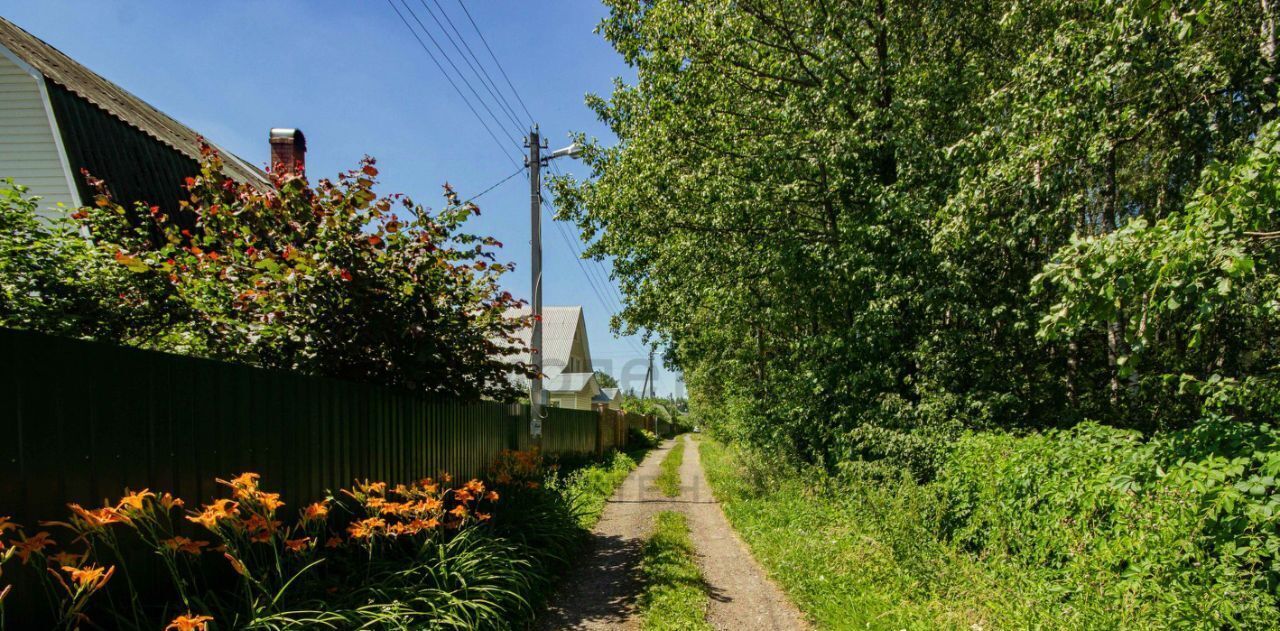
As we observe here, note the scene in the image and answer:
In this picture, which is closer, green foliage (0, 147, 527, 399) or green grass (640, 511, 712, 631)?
green foliage (0, 147, 527, 399)

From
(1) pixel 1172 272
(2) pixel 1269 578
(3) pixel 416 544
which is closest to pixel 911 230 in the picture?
(1) pixel 1172 272

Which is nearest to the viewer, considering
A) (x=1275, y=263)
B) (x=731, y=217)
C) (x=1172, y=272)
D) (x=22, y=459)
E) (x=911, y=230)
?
(x=22, y=459)

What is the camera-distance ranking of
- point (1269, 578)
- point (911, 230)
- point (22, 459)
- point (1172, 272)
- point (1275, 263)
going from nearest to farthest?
1. point (22, 459)
2. point (1269, 578)
3. point (1172, 272)
4. point (1275, 263)
5. point (911, 230)

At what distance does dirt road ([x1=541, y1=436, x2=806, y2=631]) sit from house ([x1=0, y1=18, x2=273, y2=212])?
7810 millimetres

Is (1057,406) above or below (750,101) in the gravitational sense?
below

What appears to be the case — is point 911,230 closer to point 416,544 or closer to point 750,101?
point 750,101

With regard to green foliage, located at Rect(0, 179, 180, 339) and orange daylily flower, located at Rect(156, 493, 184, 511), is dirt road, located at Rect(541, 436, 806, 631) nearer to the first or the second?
orange daylily flower, located at Rect(156, 493, 184, 511)

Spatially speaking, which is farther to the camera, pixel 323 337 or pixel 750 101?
pixel 750 101

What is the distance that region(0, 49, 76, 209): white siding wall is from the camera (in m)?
7.67

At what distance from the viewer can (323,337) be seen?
16.0 feet

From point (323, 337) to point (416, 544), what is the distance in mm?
1899

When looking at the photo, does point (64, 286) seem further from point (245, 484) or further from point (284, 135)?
A: point (284, 135)

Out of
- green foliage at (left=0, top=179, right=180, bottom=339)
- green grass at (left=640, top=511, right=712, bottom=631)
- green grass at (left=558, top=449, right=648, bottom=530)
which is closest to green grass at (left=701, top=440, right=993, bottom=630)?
green grass at (left=640, top=511, right=712, bottom=631)

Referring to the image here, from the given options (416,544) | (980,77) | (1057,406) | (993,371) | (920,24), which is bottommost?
(416,544)
